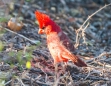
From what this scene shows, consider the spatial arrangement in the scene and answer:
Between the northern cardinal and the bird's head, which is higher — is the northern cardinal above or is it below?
below

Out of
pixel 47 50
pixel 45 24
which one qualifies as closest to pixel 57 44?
pixel 45 24

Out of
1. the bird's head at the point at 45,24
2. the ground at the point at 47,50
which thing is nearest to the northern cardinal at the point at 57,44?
the bird's head at the point at 45,24

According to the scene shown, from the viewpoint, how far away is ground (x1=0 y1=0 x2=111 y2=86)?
4.75 metres

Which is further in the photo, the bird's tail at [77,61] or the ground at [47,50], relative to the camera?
the bird's tail at [77,61]

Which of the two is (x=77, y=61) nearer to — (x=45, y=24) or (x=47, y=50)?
(x=45, y=24)

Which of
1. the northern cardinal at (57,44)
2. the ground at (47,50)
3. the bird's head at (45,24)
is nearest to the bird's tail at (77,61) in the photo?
the northern cardinal at (57,44)

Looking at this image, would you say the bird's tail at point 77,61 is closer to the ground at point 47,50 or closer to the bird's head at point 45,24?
the ground at point 47,50

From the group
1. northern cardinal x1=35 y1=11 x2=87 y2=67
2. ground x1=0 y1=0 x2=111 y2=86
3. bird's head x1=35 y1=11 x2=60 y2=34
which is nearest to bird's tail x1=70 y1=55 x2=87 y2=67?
northern cardinal x1=35 y1=11 x2=87 y2=67

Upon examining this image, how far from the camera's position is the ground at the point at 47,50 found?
15.6 feet

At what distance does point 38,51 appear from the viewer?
220 inches

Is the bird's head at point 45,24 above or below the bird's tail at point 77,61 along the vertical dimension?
above

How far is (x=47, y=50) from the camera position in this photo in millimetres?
5730

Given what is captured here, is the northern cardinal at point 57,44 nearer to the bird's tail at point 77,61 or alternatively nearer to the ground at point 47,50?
the bird's tail at point 77,61

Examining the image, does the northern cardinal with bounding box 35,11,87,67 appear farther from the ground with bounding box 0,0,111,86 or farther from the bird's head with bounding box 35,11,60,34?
the ground with bounding box 0,0,111,86
